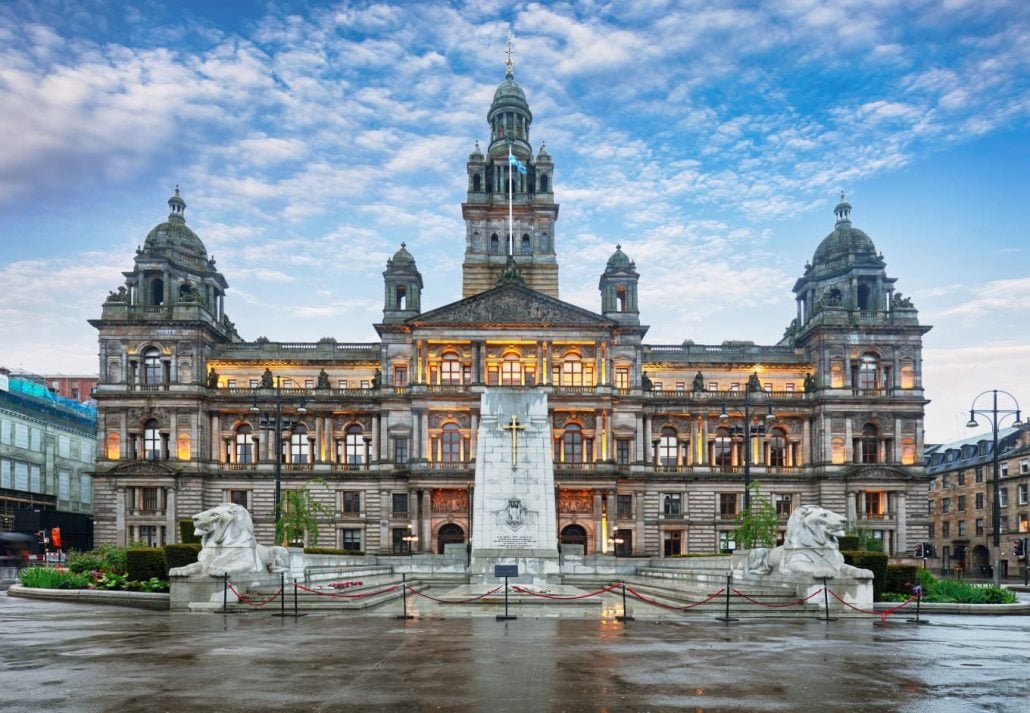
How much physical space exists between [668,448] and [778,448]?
377 inches

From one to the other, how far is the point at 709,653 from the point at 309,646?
8.36 m

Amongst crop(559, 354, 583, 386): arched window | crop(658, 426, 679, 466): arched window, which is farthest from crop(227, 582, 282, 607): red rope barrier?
crop(658, 426, 679, 466): arched window

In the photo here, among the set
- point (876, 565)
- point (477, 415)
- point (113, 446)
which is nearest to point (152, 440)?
point (113, 446)

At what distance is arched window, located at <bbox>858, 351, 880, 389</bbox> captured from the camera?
78312 mm

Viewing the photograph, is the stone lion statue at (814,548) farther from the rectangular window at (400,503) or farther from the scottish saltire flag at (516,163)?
the scottish saltire flag at (516,163)

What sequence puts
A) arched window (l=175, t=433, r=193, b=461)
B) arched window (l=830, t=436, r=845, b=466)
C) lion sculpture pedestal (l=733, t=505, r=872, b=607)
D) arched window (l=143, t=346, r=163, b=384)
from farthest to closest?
arched window (l=143, t=346, r=163, b=384) < arched window (l=830, t=436, r=845, b=466) < arched window (l=175, t=433, r=193, b=461) < lion sculpture pedestal (l=733, t=505, r=872, b=607)

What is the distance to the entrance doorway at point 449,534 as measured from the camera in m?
74.7

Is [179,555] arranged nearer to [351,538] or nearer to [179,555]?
[179,555]

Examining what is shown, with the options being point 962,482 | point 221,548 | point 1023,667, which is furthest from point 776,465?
point 1023,667

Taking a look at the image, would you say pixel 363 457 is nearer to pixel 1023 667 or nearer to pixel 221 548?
pixel 221 548

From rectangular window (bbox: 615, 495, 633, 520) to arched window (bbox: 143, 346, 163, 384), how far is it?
1581 inches

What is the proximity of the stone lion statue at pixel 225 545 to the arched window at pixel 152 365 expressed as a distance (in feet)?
164

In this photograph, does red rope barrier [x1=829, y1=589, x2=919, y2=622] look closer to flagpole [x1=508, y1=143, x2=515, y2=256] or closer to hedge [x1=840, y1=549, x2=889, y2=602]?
hedge [x1=840, y1=549, x2=889, y2=602]

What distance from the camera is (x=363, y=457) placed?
80188 millimetres
